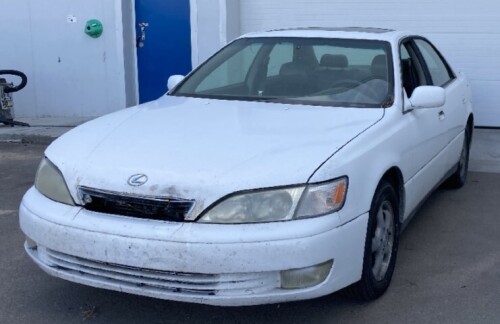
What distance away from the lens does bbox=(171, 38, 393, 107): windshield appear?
14.9 feet

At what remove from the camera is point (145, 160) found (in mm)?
3494

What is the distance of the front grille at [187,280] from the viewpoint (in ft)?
10.5

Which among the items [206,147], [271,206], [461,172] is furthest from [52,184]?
[461,172]

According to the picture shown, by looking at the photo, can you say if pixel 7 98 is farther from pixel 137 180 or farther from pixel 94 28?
pixel 137 180

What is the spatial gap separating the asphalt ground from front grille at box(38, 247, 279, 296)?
1.57 ft

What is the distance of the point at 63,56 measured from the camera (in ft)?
34.6

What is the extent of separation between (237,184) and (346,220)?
1.87ft

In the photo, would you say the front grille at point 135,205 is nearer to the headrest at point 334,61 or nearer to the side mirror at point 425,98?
the side mirror at point 425,98

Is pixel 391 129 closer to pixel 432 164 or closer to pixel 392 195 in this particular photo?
pixel 392 195

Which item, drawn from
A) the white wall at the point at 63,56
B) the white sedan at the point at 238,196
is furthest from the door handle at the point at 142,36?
the white sedan at the point at 238,196

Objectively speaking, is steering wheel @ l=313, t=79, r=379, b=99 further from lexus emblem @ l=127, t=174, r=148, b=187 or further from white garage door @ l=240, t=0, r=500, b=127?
white garage door @ l=240, t=0, r=500, b=127

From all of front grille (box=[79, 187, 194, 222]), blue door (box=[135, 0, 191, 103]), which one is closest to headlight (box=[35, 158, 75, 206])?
front grille (box=[79, 187, 194, 222])

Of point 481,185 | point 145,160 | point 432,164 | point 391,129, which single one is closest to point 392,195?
point 391,129

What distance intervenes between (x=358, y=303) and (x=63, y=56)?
7910mm
